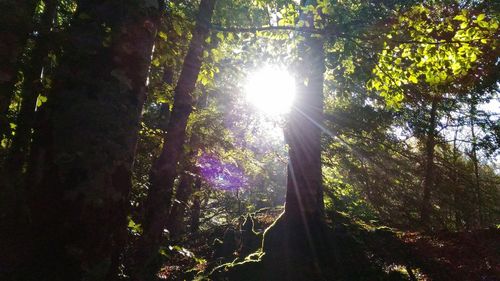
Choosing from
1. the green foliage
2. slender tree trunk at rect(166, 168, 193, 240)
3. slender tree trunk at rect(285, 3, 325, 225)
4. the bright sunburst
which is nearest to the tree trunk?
slender tree trunk at rect(285, 3, 325, 225)

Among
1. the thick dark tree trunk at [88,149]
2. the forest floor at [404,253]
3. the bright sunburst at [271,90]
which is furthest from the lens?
the bright sunburst at [271,90]

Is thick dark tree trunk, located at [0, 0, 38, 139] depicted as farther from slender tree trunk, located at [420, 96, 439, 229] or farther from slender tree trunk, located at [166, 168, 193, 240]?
slender tree trunk, located at [420, 96, 439, 229]

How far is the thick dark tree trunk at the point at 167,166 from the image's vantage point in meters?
4.70

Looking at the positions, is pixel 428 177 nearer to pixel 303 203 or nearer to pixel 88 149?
pixel 303 203

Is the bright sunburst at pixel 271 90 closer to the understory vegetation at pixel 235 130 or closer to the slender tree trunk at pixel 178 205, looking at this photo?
the understory vegetation at pixel 235 130

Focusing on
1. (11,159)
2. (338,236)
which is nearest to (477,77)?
(338,236)

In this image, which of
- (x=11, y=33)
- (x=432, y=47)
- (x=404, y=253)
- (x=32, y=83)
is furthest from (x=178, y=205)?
(x=11, y=33)

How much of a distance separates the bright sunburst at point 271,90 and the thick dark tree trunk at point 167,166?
9.81ft

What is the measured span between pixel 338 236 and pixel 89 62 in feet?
29.8

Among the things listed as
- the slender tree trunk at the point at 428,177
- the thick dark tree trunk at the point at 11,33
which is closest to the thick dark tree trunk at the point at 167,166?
the thick dark tree trunk at the point at 11,33

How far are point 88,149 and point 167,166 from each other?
3121mm

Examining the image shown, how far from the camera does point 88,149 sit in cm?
197

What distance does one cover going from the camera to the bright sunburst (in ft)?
30.5

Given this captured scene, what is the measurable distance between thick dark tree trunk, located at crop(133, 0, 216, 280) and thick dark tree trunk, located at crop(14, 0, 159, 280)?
8.33 feet
